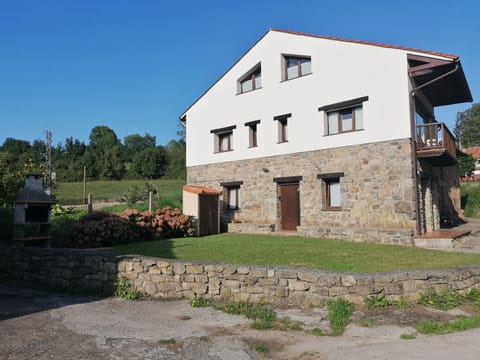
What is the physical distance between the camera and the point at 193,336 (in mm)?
4867

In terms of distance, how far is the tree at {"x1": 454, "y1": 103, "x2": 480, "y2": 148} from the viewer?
Answer: 64.5m

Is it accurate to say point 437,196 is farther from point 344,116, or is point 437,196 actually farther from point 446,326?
point 446,326

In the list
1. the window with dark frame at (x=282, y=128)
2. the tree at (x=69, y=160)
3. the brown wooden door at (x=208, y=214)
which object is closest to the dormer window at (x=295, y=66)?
the window with dark frame at (x=282, y=128)

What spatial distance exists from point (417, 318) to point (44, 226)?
31.9 ft

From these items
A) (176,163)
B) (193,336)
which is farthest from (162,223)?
(176,163)

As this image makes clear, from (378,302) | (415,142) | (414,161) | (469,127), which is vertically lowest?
(378,302)

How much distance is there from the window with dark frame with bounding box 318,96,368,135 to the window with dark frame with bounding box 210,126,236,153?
5147 mm

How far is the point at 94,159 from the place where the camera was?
6975 cm

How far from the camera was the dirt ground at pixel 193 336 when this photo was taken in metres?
4.23

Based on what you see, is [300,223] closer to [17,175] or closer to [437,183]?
[437,183]

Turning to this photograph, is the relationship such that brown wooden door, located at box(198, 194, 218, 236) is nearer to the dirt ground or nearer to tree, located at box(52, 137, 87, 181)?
the dirt ground

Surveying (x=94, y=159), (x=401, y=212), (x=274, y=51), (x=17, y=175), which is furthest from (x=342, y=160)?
(x=94, y=159)

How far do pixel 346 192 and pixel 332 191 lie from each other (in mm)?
758

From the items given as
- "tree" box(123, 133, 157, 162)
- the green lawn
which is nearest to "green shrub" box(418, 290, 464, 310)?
Result: the green lawn
